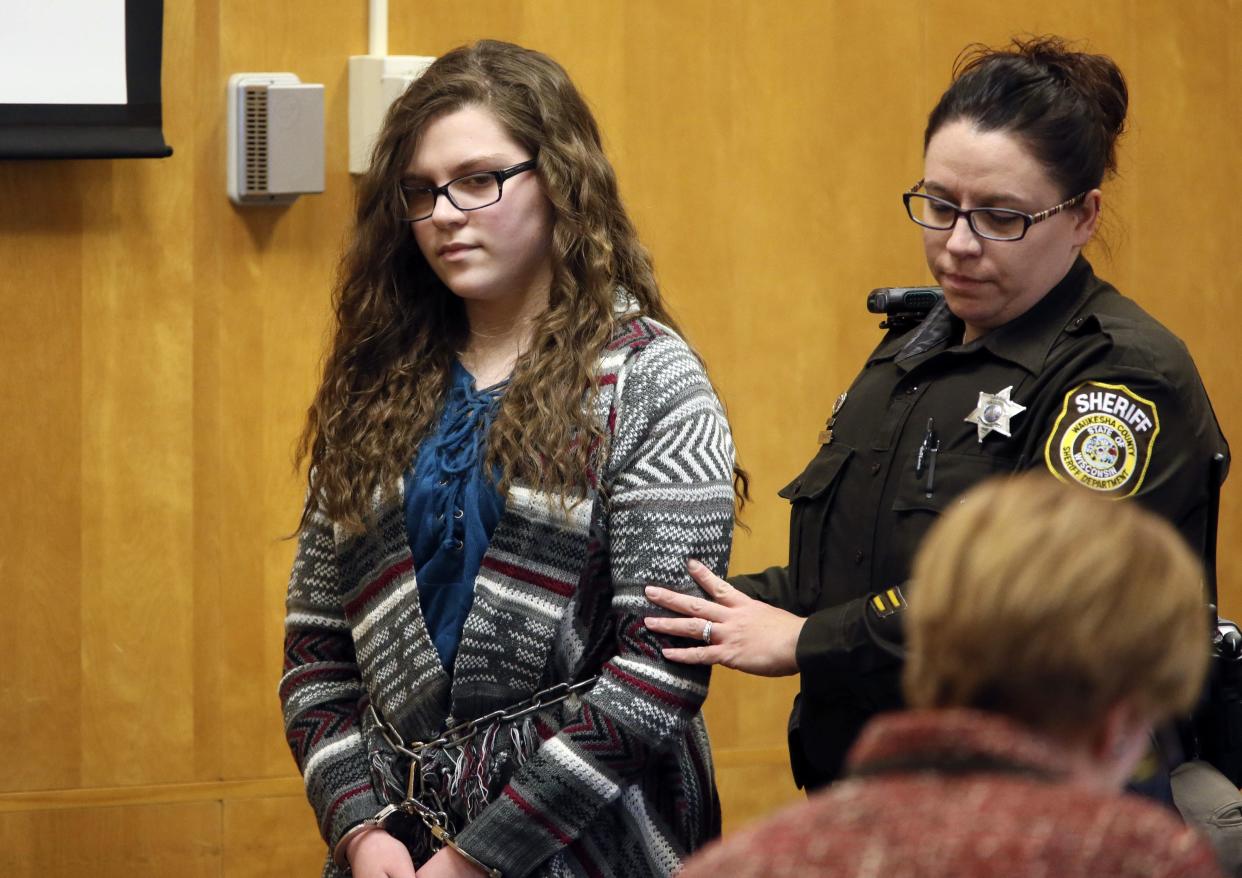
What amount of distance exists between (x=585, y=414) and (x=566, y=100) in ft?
1.30

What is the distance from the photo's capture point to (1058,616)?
980 mm

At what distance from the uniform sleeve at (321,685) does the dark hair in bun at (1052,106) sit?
0.90 metres

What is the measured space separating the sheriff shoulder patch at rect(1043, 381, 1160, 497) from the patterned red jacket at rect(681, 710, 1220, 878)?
2.74 ft

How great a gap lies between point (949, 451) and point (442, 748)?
66 centimetres

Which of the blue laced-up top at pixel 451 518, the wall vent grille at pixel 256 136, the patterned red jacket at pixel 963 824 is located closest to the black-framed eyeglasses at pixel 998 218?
the blue laced-up top at pixel 451 518

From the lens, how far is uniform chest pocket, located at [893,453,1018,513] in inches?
74.4

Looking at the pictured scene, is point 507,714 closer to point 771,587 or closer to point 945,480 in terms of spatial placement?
point 771,587

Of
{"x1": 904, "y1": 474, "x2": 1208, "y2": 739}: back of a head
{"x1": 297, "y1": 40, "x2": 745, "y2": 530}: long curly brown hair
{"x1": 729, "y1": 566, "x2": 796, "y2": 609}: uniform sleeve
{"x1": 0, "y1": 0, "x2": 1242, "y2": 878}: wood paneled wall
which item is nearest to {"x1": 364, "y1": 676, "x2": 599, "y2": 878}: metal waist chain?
{"x1": 297, "y1": 40, "x2": 745, "y2": 530}: long curly brown hair

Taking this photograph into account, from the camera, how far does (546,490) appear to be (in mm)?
1854

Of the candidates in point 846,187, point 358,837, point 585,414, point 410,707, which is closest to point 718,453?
point 585,414

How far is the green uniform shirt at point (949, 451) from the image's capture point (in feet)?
6.00

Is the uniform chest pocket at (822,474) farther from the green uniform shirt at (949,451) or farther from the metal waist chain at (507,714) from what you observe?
the metal waist chain at (507,714)

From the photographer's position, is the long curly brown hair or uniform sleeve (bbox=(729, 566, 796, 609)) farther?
uniform sleeve (bbox=(729, 566, 796, 609))

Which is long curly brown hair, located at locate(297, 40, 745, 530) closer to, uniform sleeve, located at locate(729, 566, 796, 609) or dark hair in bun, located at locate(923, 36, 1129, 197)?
uniform sleeve, located at locate(729, 566, 796, 609)
